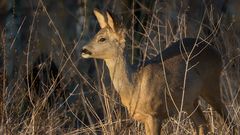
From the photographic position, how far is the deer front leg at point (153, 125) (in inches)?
323

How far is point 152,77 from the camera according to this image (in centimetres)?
828

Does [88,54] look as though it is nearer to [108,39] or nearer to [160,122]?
[108,39]

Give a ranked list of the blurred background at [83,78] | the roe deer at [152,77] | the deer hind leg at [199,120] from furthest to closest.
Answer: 1. the deer hind leg at [199,120]
2. the roe deer at [152,77]
3. the blurred background at [83,78]

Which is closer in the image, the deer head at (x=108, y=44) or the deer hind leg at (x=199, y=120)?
the deer head at (x=108, y=44)

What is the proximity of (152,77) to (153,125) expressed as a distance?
1.42 feet

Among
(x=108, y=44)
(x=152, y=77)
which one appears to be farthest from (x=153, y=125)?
(x=108, y=44)

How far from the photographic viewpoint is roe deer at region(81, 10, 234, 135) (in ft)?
26.9

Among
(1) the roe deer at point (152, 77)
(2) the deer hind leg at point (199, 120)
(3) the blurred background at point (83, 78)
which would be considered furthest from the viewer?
(2) the deer hind leg at point (199, 120)

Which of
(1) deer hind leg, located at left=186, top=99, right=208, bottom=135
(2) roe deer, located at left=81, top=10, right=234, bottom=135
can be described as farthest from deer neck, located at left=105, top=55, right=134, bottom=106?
(1) deer hind leg, located at left=186, top=99, right=208, bottom=135

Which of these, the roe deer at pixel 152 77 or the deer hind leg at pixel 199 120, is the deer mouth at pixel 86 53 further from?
the deer hind leg at pixel 199 120

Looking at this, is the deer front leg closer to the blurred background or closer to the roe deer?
the roe deer

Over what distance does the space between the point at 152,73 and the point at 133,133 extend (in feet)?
2.38

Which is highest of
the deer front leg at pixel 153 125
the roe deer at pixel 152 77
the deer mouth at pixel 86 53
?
the deer mouth at pixel 86 53

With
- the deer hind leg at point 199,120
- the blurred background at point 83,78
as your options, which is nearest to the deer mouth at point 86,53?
the blurred background at point 83,78
